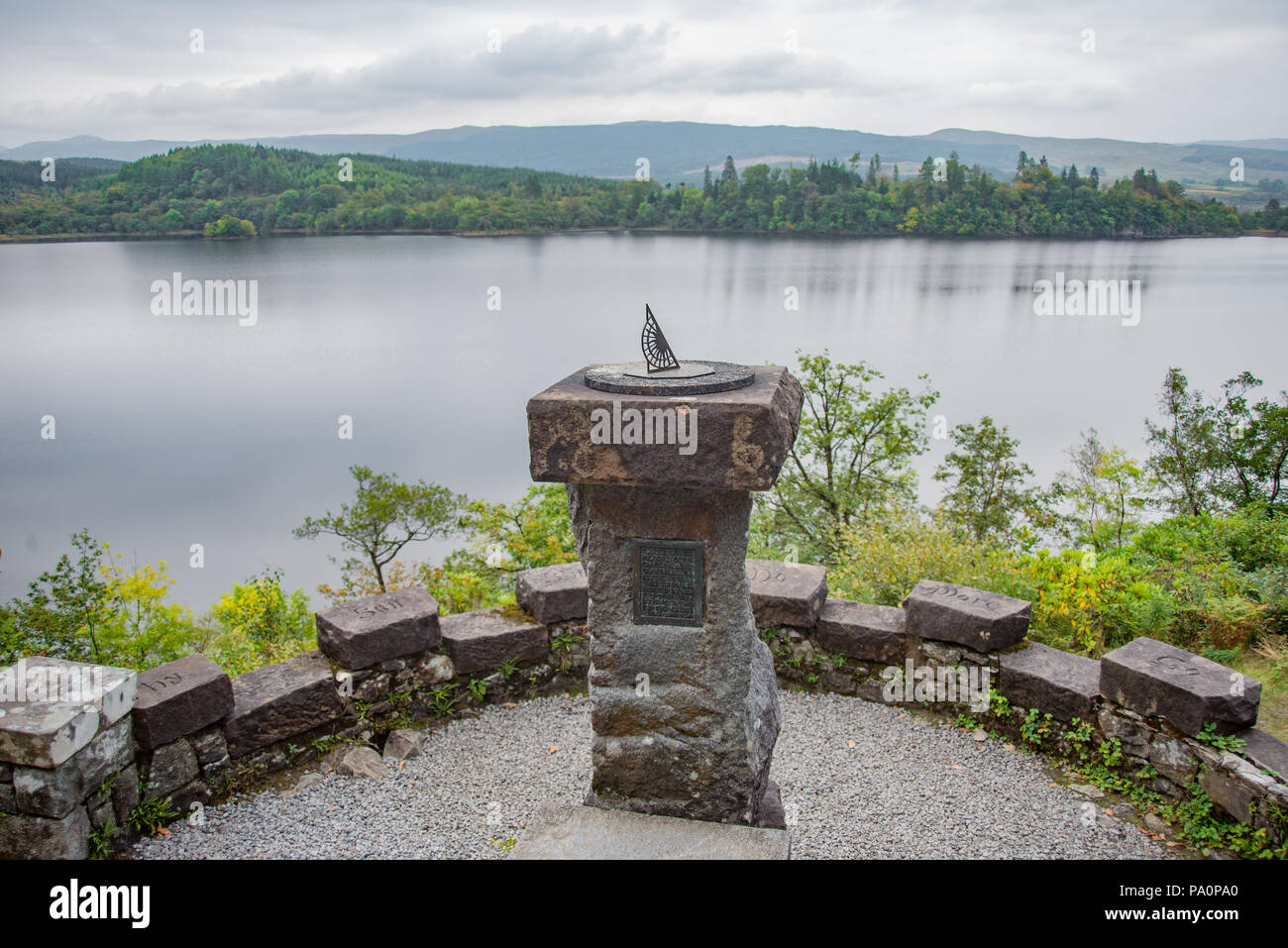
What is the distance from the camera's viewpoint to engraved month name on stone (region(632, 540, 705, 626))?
3.92 m

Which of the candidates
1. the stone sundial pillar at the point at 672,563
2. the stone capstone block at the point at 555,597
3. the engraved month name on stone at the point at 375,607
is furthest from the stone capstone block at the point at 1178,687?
the engraved month name on stone at the point at 375,607

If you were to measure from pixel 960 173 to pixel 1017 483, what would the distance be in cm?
2931

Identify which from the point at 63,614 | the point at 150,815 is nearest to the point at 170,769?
the point at 150,815

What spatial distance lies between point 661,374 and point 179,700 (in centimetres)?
329

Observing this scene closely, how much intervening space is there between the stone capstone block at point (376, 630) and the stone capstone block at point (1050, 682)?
13.0 ft

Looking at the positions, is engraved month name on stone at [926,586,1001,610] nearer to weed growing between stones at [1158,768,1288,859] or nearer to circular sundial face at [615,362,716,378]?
weed growing between stones at [1158,768,1288,859]

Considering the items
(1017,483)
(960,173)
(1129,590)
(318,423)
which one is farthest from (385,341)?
(1129,590)

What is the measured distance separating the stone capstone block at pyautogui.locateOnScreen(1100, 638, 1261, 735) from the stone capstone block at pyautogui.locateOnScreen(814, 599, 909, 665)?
1363mm

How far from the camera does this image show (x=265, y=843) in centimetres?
455

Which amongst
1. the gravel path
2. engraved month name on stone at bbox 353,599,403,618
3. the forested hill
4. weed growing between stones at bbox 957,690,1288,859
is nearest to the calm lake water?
the forested hill

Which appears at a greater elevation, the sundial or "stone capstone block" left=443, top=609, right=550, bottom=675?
the sundial

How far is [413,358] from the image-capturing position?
31453 mm

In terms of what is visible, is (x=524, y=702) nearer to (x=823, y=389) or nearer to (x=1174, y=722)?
(x=1174, y=722)

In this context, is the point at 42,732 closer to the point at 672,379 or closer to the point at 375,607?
the point at 375,607
